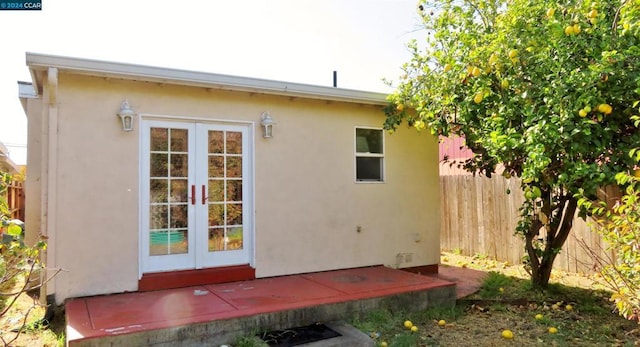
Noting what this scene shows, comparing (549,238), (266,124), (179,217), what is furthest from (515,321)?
(179,217)

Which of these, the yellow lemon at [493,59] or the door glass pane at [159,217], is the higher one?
the yellow lemon at [493,59]

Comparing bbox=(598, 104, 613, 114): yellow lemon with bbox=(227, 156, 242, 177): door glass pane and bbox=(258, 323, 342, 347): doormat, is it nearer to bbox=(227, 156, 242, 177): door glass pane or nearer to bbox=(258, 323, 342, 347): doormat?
bbox=(258, 323, 342, 347): doormat

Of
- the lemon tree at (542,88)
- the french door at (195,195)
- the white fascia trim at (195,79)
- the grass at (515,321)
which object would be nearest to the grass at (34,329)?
the french door at (195,195)

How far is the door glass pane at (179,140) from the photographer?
522 centimetres

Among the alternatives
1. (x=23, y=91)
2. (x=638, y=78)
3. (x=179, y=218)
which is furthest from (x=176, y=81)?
(x=638, y=78)

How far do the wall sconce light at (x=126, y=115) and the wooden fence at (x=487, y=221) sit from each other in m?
6.61

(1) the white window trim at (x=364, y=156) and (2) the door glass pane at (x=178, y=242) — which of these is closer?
(2) the door glass pane at (x=178, y=242)

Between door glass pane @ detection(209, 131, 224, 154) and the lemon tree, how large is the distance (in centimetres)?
278

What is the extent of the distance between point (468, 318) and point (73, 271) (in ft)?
15.3

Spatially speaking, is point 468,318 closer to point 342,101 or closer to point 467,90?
point 467,90

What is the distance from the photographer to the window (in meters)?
6.59

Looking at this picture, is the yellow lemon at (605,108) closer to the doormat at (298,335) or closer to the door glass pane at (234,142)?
the doormat at (298,335)

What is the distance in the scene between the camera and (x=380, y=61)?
8219 mm

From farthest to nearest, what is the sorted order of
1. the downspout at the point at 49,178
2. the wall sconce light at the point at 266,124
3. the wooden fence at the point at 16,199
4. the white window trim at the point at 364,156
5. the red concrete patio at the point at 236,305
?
the wooden fence at the point at 16,199 < the white window trim at the point at 364,156 < the wall sconce light at the point at 266,124 < the downspout at the point at 49,178 < the red concrete patio at the point at 236,305
